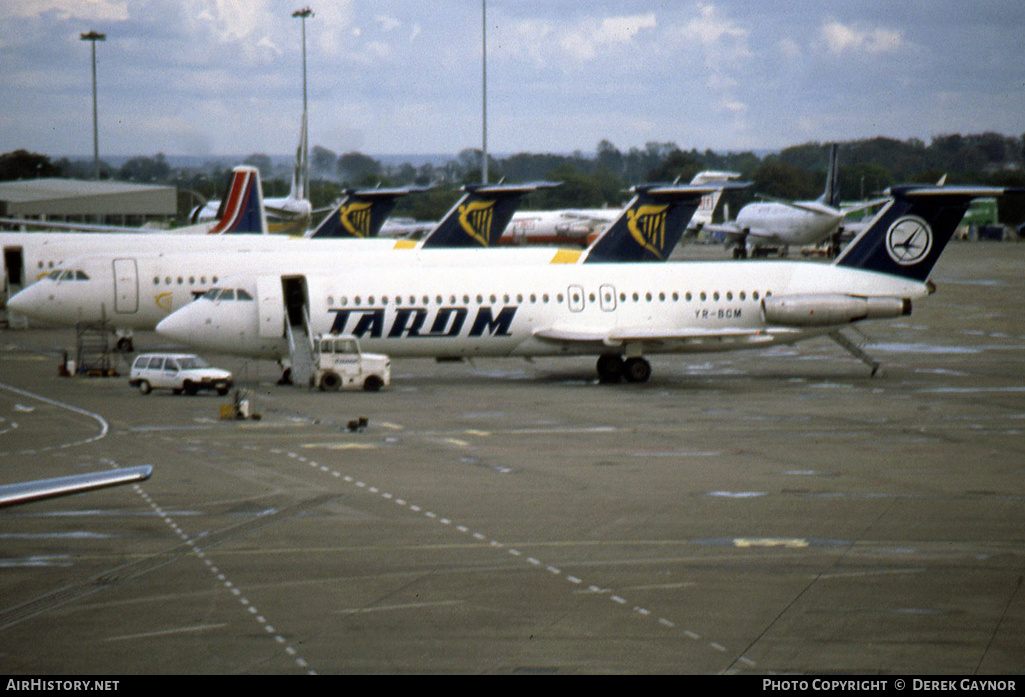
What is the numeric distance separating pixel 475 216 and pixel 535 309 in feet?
61.6

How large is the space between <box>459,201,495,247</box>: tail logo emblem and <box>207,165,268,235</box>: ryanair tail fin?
14.7m

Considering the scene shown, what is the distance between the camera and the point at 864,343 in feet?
185

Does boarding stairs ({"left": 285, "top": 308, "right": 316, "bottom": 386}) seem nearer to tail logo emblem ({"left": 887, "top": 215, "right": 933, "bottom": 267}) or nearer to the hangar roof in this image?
tail logo emblem ({"left": 887, "top": 215, "right": 933, "bottom": 267})

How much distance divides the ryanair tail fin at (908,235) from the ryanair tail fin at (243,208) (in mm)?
37073

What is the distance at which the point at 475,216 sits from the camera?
2394 inches

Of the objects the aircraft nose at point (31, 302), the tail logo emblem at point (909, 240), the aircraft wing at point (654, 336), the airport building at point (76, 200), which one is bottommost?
the aircraft wing at point (654, 336)

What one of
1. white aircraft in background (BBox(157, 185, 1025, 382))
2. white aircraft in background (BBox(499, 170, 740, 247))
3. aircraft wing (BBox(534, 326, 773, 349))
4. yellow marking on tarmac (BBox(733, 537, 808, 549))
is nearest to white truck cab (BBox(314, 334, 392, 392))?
white aircraft in background (BBox(157, 185, 1025, 382))

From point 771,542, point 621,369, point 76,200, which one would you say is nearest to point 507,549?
point 771,542

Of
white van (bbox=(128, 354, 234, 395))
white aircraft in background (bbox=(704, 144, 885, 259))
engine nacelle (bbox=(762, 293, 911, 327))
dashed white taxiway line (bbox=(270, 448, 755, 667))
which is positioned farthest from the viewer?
white aircraft in background (bbox=(704, 144, 885, 259))

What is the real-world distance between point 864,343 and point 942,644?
42.8 metres

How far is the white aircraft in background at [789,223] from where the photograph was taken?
117938mm

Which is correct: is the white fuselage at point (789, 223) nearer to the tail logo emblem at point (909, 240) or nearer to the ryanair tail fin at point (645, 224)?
the ryanair tail fin at point (645, 224)

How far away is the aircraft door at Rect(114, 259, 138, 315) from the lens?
166 ft

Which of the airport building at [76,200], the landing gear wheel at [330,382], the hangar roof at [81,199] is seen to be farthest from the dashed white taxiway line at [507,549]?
the airport building at [76,200]
